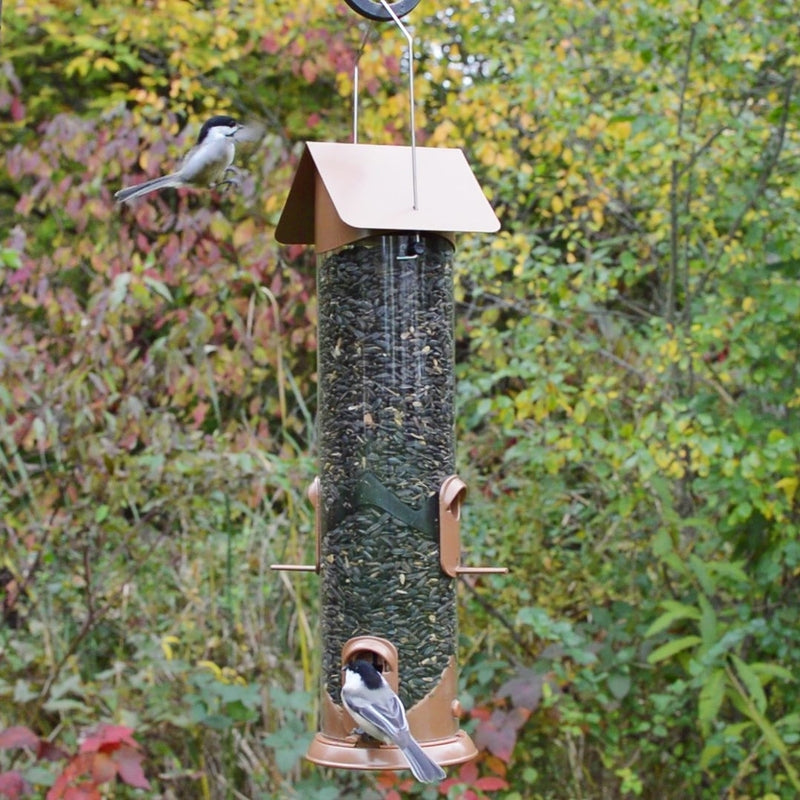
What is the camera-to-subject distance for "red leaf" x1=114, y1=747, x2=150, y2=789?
14.1 feet

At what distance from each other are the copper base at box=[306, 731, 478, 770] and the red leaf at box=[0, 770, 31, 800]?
1.80m

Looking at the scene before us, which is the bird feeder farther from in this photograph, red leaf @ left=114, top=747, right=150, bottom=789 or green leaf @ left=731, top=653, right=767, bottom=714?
green leaf @ left=731, top=653, right=767, bottom=714

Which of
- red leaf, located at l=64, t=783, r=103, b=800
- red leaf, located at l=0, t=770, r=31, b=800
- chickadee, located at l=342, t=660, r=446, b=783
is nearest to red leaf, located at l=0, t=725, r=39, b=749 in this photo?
red leaf, located at l=0, t=770, r=31, b=800

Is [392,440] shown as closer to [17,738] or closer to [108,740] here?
[108,740]

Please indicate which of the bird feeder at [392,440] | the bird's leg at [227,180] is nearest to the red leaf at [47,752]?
the bird feeder at [392,440]

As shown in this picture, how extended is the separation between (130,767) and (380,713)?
76.5 inches

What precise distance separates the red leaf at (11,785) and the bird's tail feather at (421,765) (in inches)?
85.1

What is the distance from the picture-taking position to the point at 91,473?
16.5 ft

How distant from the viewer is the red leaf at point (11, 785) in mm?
4289

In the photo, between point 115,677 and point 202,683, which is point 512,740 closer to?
point 202,683

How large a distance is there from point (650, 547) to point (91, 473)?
2.44 m

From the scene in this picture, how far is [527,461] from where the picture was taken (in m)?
5.70

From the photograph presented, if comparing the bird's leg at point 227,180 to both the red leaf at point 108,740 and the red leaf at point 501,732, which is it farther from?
the red leaf at point 501,732

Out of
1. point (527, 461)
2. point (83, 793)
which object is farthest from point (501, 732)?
point (83, 793)
